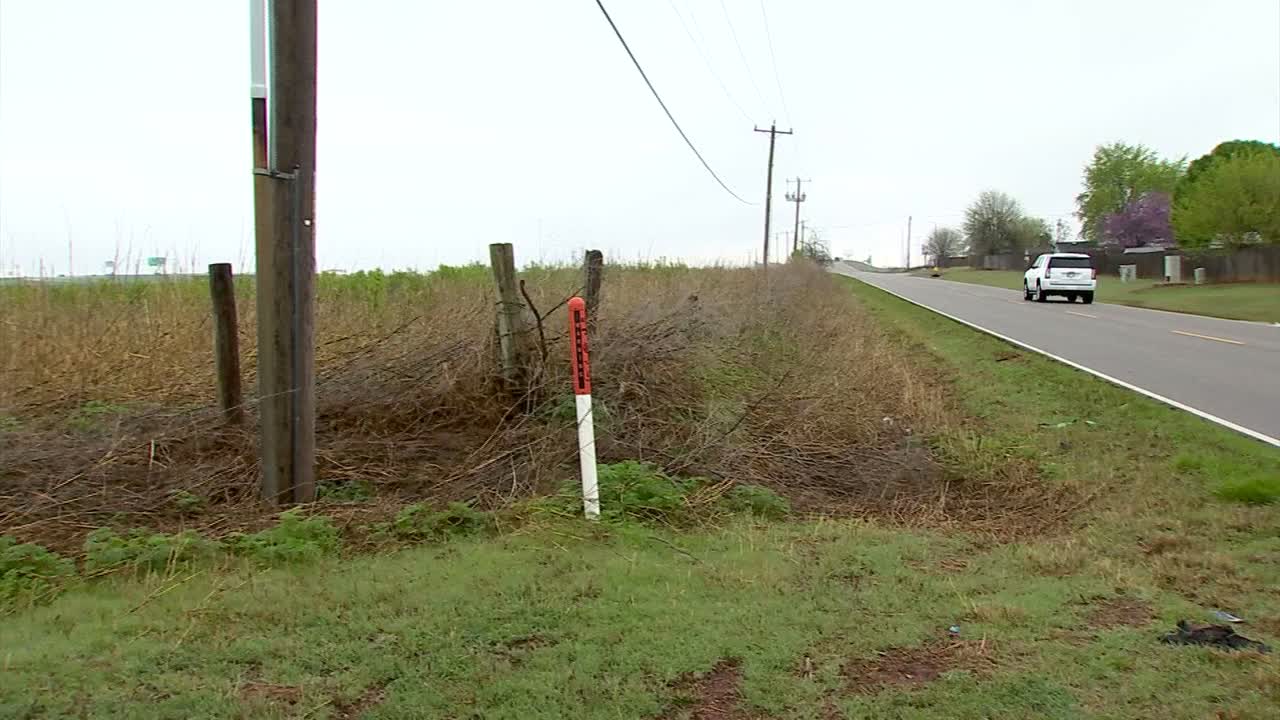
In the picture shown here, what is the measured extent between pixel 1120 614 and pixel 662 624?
2.03 m

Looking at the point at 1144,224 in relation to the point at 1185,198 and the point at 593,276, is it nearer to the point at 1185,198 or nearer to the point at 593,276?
the point at 1185,198

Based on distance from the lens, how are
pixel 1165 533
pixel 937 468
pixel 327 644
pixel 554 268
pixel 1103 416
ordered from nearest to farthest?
pixel 327 644 → pixel 1165 533 → pixel 937 468 → pixel 1103 416 → pixel 554 268

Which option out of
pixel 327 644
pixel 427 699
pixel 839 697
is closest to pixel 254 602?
pixel 327 644

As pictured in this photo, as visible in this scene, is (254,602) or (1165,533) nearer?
(254,602)

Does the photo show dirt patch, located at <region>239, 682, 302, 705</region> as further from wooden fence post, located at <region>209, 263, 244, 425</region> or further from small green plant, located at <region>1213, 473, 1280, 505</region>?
small green plant, located at <region>1213, 473, 1280, 505</region>

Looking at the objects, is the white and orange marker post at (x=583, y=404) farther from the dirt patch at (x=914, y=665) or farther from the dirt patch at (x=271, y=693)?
the dirt patch at (x=271, y=693)

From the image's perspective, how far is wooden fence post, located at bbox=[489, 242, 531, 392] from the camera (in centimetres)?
725

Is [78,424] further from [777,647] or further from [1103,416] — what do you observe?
[1103,416]

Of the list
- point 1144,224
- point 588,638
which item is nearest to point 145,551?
point 588,638

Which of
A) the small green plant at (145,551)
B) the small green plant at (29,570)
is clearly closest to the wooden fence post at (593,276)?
the small green plant at (145,551)

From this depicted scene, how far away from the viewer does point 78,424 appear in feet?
22.7

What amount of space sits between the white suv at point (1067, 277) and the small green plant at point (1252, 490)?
2748cm

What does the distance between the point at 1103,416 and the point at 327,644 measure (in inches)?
345

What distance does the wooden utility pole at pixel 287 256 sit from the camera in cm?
531
